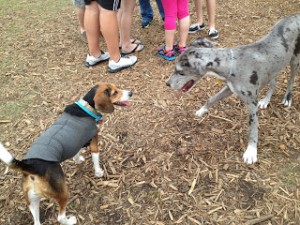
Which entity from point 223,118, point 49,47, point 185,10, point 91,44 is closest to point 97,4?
point 91,44

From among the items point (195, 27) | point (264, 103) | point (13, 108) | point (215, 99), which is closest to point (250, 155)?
point (215, 99)

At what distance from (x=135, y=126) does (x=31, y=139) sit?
1328 millimetres

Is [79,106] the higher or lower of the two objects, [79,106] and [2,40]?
the higher

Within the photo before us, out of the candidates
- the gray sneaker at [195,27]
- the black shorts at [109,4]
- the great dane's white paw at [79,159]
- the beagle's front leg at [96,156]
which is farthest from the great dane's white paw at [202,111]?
the gray sneaker at [195,27]

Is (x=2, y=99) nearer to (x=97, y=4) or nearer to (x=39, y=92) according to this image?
(x=39, y=92)

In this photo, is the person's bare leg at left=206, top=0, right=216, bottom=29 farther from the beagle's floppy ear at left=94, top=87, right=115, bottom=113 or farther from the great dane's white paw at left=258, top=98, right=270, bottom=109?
the beagle's floppy ear at left=94, top=87, right=115, bottom=113

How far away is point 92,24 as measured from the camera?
485 cm

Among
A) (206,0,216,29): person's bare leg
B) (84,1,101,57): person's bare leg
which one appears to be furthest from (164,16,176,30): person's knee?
(84,1,101,57): person's bare leg

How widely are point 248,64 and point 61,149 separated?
6.88 ft

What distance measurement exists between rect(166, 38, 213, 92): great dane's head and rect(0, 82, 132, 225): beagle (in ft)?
1.98

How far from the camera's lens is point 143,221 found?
3176mm

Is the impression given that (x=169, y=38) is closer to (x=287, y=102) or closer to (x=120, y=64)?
(x=120, y=64)

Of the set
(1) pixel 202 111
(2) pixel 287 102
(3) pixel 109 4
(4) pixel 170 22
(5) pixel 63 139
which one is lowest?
(2) pixel 287 102

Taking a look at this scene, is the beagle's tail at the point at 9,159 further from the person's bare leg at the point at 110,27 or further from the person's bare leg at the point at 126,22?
the person's bare leg at the point at 126,22
